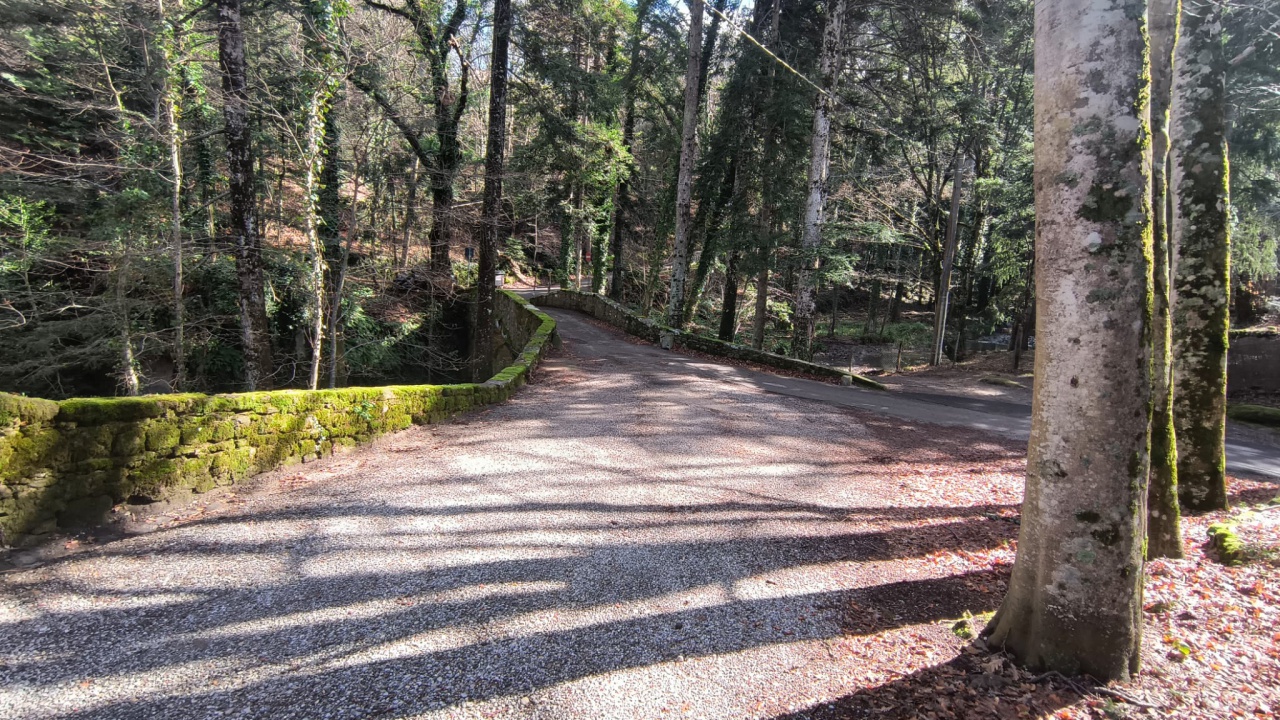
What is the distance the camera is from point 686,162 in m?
16.2

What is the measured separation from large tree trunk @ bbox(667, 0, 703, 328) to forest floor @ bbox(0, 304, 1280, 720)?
11247 mm

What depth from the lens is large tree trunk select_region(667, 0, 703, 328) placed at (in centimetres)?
1566

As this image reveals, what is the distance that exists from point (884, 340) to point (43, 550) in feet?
109

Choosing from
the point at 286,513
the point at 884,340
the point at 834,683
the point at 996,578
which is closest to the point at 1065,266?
the point at 834,683

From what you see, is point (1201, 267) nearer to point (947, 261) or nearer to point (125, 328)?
point (947, 261)

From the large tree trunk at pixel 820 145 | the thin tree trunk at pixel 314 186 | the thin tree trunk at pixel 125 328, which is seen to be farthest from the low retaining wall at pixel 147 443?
the large tree trunk at pixel 820 145

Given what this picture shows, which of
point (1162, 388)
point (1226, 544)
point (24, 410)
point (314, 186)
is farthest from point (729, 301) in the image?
point (24, 410)

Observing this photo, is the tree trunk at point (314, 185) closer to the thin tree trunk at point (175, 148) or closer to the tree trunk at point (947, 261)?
the thin tree trunk at point (175, 148)

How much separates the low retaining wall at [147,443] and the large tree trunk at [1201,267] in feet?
27.3

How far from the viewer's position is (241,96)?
27.4ft

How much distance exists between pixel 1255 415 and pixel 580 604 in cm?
1424

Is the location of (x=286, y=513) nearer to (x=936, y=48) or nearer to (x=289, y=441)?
(x=289, y=441)

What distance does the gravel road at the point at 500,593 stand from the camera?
277cm

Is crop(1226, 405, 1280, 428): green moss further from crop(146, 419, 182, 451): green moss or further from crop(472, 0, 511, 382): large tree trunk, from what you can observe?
crop(146, 419, 182, 451): green moss
